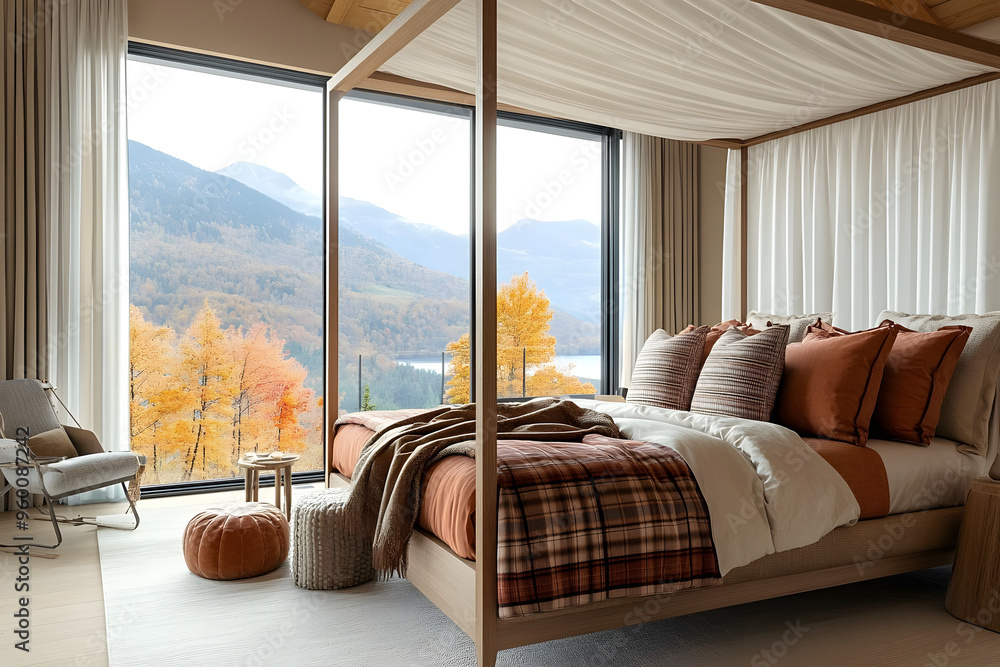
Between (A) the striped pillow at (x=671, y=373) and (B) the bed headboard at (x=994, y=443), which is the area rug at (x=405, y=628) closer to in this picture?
(B) the bed headboard at (x=994, y=443)

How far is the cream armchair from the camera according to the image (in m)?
3.38

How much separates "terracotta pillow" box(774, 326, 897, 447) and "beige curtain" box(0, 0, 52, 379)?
12.8ft

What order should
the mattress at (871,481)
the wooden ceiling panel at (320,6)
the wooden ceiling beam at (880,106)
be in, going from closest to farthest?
1. the mattress at (871,481)
2. the wooden ceiling beam at (880,106)
3. the wooden ceiling panel at (320,6)

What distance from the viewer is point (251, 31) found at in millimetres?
4594

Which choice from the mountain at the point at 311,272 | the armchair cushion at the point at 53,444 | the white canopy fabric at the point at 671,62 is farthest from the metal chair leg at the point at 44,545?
the white canopy fabric at the point at 671,62

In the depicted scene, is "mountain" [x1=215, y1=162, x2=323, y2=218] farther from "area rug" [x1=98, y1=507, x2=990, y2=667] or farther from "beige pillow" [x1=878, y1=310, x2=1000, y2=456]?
"beige pillow" [x1=878, y1=310, x2=1000, y2=456]

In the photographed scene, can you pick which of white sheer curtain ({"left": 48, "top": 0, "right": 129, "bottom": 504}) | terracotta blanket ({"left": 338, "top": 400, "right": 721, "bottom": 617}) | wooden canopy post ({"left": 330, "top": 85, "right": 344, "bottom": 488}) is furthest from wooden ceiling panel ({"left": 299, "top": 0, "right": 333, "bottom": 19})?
terracotta blanket ({"left": 338, "top": 400, "right": 721, "bottom": 617})

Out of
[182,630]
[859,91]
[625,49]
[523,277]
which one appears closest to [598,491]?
[182,630]

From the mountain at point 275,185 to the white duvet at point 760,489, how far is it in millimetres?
4691

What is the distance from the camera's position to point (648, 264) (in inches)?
231

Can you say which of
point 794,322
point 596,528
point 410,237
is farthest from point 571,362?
point 596,528

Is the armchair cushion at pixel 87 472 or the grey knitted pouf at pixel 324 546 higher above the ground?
the armchair cushion at pixel 87 472

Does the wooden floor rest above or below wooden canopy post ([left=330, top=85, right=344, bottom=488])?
below

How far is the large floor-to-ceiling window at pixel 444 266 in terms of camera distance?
22.6ft
